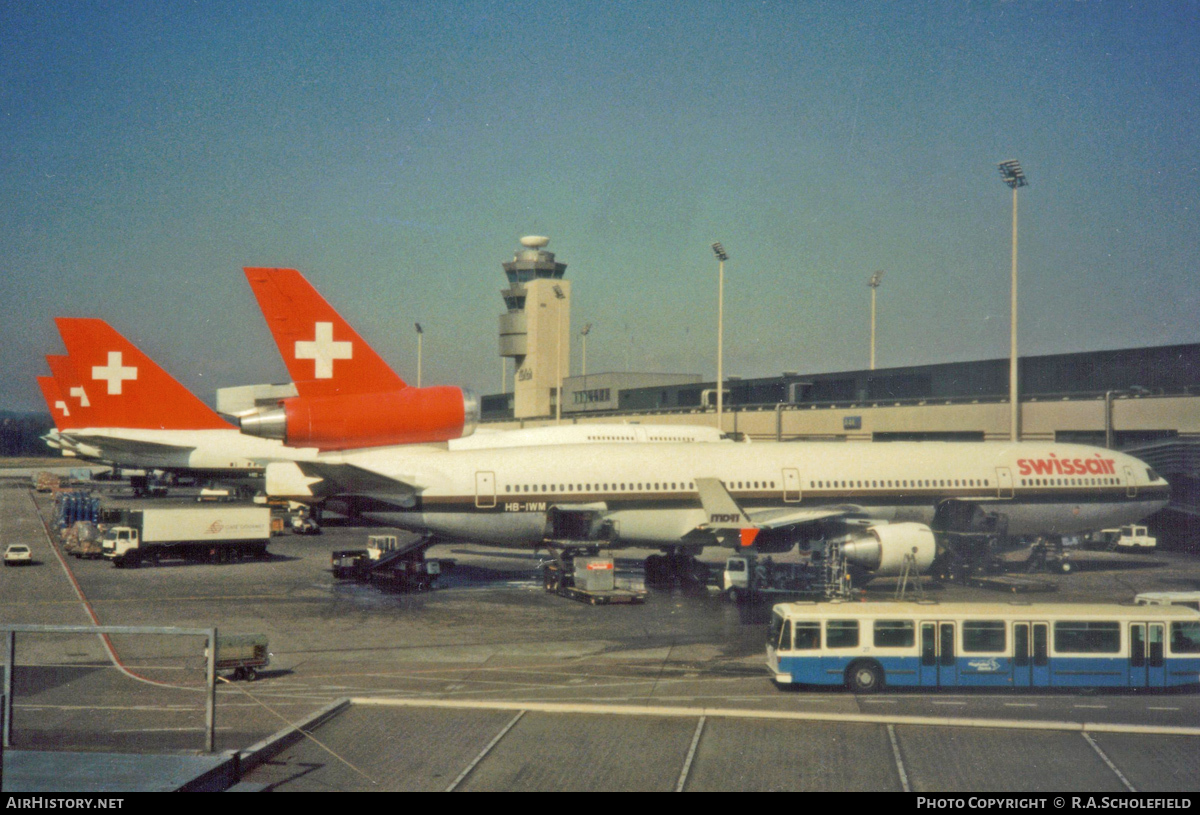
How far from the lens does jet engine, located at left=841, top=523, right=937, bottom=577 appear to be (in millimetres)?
36000

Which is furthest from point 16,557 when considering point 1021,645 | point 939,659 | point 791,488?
point 1021,645

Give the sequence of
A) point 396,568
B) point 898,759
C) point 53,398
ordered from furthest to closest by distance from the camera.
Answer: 1. point 53,398
2. point 396,568
3. point 898,759

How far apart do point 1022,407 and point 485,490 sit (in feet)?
120

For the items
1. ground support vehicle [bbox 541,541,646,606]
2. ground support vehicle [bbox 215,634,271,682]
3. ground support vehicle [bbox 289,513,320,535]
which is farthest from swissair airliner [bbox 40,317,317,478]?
ground support vehicle [bbox 215,634,271,682]

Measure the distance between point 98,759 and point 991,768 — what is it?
46.0ft

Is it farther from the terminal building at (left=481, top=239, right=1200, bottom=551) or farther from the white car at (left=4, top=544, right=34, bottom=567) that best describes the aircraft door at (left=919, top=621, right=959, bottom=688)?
the white car at (left=4, top=544, right=34, bottom=567)

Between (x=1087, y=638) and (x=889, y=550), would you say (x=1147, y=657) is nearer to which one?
(x=1087, y=638)

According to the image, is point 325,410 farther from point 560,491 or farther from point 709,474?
point 709,474

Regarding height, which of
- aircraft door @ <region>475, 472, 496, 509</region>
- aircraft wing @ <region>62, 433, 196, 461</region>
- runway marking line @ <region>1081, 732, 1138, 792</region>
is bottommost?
runway marking line @ <region>1081, 732, 1138, 792</region>

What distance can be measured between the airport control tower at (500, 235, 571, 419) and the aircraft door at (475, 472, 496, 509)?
3351 inches

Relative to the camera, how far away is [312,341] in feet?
109

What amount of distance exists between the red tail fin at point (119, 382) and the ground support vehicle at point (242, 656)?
135 feet

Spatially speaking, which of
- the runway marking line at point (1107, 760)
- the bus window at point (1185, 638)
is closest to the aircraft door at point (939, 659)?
the bus window at point (1185, 638)

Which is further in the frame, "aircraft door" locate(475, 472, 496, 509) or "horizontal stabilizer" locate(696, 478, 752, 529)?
"horizontal stabilizer" locate(696, 478, 752, 529)
